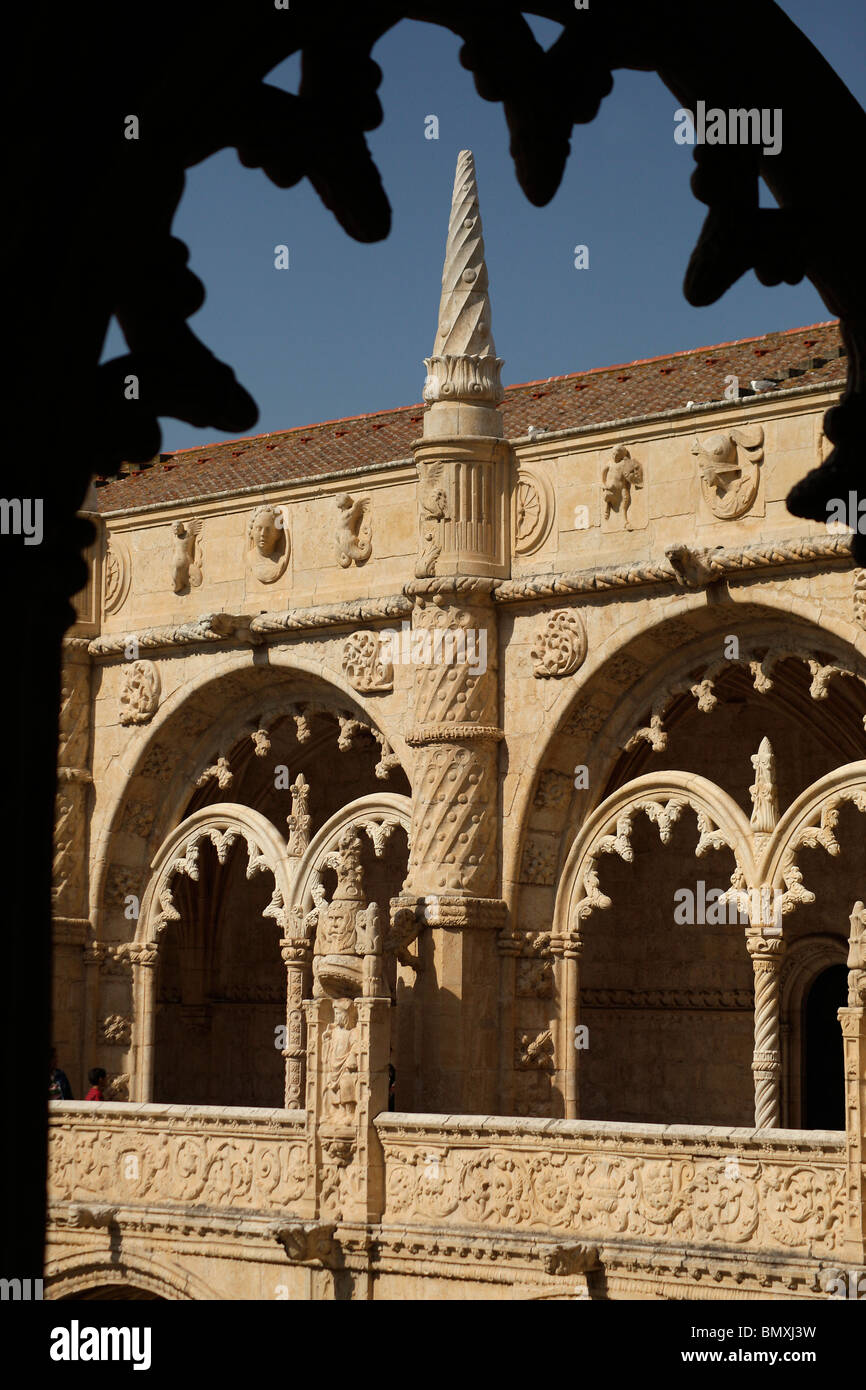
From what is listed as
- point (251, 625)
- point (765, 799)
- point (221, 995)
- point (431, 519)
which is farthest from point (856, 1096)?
point (221, 995)

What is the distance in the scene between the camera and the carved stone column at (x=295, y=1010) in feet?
59.8

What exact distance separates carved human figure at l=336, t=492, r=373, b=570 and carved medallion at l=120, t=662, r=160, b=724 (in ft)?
7.55

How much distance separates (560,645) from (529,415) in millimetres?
3969

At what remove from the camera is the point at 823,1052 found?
19.9 meters

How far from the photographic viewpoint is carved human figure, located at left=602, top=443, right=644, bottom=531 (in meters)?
16.7

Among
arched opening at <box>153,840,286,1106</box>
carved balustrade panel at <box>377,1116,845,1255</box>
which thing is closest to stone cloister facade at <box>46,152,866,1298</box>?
carved balustrade panel at <box>377,1116,845,1255</box>

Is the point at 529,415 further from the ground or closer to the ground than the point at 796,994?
further from the ground

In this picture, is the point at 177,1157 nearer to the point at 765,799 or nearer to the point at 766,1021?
the point at 766,1021

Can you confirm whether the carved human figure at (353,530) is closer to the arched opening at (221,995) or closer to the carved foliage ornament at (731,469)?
the carved foliage ornament at (731,469)

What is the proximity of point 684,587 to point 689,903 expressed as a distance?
5712mm

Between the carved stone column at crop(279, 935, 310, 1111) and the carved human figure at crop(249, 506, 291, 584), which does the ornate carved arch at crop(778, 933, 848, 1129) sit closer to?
the carved stone column at crop(279, 935, 310, 1111)

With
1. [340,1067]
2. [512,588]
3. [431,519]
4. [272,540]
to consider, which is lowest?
[340,1067]

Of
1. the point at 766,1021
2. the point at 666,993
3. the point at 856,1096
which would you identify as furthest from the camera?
the point at 666,993
